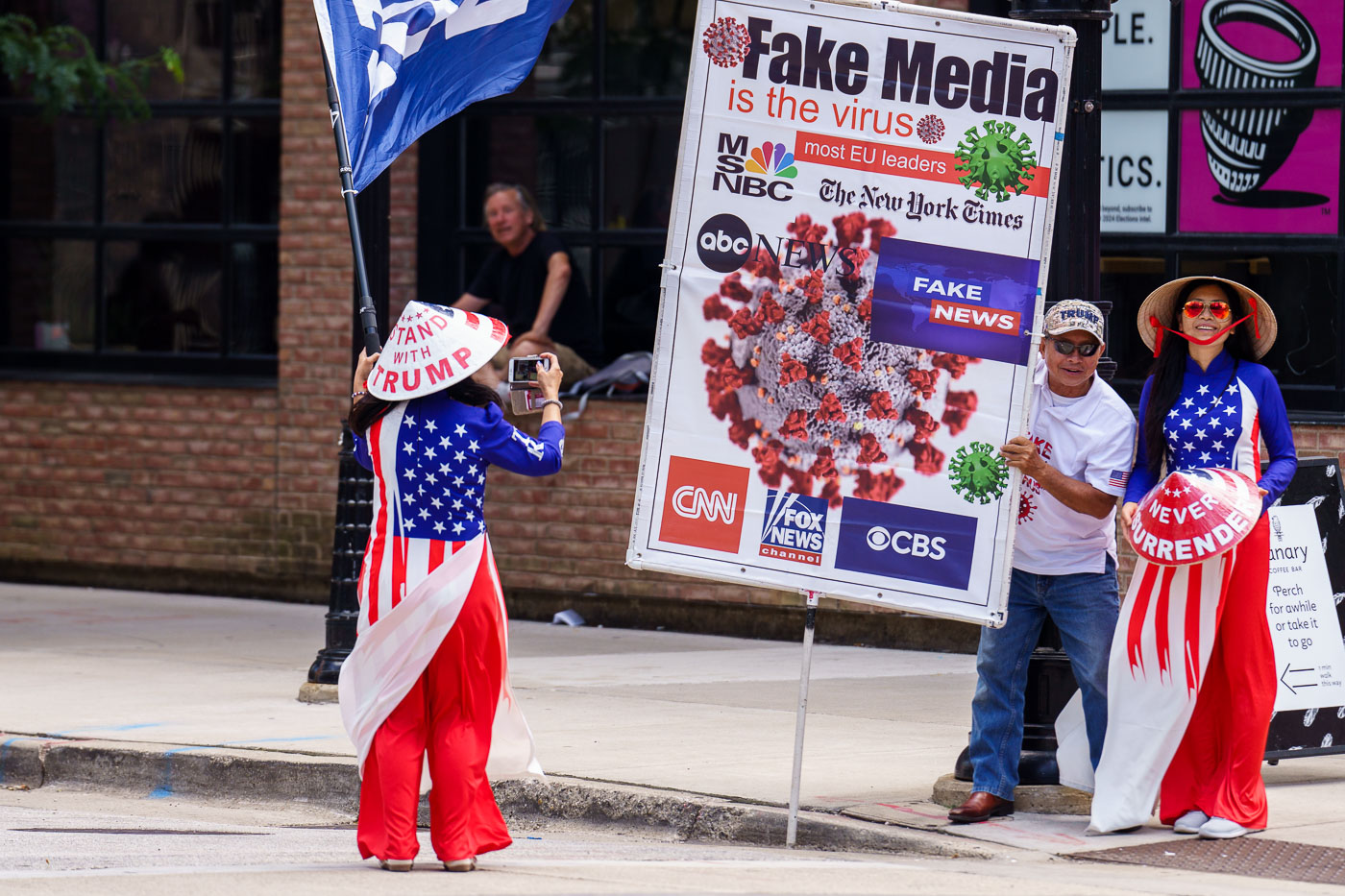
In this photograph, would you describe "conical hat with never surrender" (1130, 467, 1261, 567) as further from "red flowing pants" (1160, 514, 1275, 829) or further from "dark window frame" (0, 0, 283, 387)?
"dark window frame" (0, 0, 283, 387)

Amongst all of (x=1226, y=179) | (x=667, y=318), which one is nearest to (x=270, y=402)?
(x=1226, y=179)

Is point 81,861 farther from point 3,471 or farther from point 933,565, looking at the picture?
point 3,471

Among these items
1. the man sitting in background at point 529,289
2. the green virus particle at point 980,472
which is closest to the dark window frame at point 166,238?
the man sitting in background at point 529,289

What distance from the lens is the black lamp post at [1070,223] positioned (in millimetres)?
7941

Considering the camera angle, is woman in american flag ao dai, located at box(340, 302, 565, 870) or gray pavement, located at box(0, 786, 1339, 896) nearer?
gray pavement, located at box(0, 786, 1339, 896)

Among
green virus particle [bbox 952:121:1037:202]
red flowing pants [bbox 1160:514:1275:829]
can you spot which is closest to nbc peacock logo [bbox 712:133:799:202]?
green virus particle [bbox 952:121:1037:202]

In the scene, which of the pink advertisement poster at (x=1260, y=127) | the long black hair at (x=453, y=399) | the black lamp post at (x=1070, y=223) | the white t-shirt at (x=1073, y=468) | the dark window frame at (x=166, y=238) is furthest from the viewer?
the dark window frame at (x=166, y=238)

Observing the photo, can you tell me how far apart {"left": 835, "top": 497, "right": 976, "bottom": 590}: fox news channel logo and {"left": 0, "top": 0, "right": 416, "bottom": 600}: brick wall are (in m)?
7.49

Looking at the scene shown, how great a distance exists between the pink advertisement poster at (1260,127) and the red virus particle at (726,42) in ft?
18.1

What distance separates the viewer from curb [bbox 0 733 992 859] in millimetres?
7480

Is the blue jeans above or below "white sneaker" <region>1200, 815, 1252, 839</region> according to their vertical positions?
above

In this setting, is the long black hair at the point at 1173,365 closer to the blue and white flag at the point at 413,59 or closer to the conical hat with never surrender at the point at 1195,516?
the conical hat with never surrender at the point at 1195,516

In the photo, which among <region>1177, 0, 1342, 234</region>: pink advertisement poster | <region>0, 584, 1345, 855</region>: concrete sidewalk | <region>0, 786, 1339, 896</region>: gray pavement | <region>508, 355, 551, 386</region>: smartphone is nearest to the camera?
<region>0, 786, 1339, 896</region>: gray pavement

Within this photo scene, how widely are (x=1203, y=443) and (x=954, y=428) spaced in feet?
3.07
